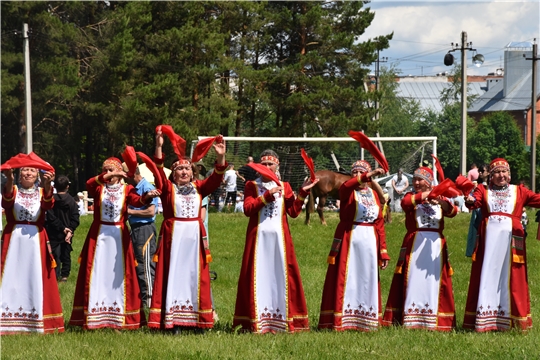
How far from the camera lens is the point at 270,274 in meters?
8.41

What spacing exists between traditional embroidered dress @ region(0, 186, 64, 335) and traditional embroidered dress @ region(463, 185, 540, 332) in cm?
424

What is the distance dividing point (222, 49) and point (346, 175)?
45.1 feet

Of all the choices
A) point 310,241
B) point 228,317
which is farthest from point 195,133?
point 228,317

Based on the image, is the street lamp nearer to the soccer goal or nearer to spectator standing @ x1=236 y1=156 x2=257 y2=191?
the soccer goal

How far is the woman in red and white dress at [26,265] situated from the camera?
27.5 feet

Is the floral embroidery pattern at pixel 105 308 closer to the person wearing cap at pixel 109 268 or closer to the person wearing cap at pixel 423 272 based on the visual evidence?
the person wearing cap at pixel 109 268

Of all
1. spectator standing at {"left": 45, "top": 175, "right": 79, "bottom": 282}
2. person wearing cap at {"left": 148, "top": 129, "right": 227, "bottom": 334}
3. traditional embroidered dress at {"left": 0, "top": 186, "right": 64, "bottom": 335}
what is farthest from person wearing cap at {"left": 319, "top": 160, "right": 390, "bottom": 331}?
spectator standing at {"left": 45, "top": 175, "right": 79, "bottom": 282}

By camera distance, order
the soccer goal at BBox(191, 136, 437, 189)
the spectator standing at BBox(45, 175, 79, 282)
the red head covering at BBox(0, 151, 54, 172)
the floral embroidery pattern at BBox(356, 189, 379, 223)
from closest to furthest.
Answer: the red head covering at BBox(0, 151, 54, 172) → the floral embroidery pattern at BBox(356, 189, 379, 223) → the spectator standing at BBox(45, 175, 79, 282) → the soccer goal at BBox(191, 136, 437, 189)

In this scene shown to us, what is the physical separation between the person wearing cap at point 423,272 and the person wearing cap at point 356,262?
295 mm

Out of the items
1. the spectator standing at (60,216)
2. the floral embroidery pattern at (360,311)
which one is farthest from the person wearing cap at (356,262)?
the spectator standing at (60,216)

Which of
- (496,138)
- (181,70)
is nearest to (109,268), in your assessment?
(181,70)

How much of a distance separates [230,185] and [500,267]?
54.7ft

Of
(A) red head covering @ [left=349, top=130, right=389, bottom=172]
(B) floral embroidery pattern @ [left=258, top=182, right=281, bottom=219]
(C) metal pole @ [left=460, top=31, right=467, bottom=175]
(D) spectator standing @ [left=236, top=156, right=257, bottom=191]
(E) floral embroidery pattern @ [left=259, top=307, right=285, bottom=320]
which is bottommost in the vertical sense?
(E) floral embroidery pattern @ [left=259, top=307, right=285, bottom=320]

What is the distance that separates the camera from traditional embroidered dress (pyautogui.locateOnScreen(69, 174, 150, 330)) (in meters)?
8.55
